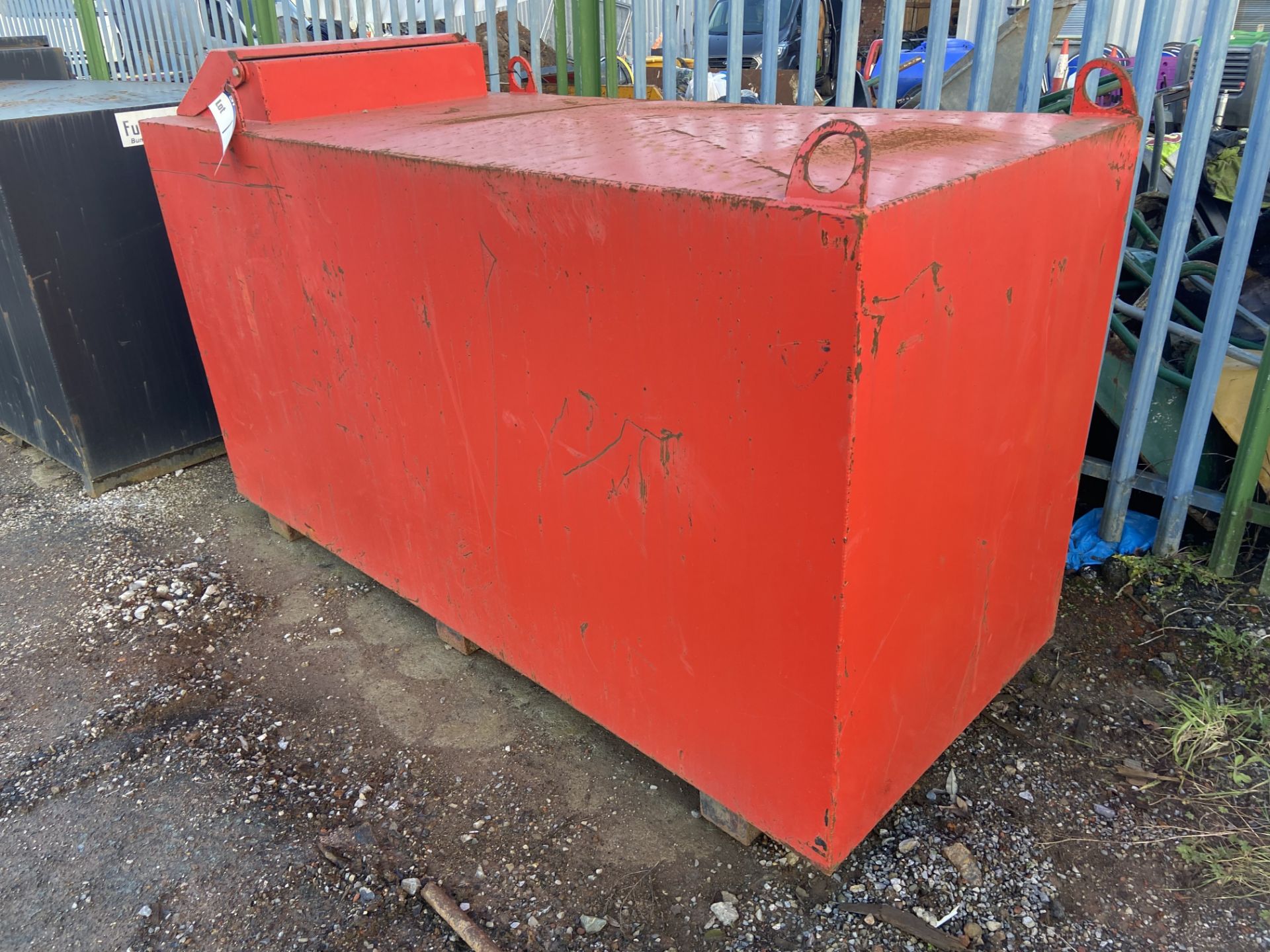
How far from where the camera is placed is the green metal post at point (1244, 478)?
2.42 m

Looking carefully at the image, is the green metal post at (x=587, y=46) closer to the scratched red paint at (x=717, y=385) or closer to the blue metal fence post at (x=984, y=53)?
the scratched red paint at (x=717, y=385)

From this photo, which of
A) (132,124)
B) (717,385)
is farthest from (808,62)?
(132,124)

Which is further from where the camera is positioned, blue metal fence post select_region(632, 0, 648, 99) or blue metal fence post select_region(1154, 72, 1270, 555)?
blue metal fence post select_region(632, 0, 648, 99)

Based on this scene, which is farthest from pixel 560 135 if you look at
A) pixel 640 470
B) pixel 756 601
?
pixel 756 601

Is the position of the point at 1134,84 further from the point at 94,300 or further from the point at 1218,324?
the point at 94,300

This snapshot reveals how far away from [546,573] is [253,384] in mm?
1318

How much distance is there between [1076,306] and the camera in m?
1.80

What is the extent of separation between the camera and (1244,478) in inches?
98.1

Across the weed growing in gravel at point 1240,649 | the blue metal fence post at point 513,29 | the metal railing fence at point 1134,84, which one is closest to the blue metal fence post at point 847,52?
the metal railing fence at point 1134,84

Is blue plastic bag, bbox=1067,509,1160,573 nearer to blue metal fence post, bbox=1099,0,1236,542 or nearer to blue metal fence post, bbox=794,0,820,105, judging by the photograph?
blue metal fence post, bbox=1099,0,1236,542

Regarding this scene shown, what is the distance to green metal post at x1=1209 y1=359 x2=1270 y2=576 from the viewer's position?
7.94ft

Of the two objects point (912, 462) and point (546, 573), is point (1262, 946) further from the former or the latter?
point (546, 573)

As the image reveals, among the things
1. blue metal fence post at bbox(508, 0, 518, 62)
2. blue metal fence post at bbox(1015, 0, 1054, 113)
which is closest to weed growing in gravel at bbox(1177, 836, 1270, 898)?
blue metal fence post at bbox(1015, 0, 1054, 113)

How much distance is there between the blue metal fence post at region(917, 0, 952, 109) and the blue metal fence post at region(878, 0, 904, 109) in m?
0.07
